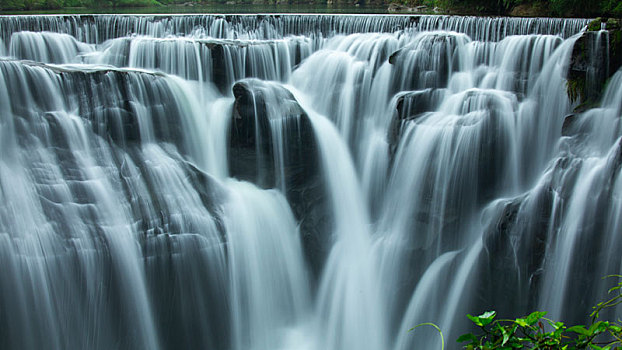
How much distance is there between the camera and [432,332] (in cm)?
736

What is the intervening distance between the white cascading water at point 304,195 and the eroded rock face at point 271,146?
1.6 inches

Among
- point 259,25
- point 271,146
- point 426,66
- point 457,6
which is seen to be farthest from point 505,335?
point 457,6

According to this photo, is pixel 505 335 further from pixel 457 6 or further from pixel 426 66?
pixel 457 6

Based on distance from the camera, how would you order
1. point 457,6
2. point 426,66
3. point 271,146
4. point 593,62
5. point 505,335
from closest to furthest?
point 505,335 → point 593,62 → point 271,146 → point 426,66 → point 457,6

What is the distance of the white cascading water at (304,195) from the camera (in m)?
6.59

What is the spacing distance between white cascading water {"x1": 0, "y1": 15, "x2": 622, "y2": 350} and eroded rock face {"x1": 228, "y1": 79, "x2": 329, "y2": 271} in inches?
1.6

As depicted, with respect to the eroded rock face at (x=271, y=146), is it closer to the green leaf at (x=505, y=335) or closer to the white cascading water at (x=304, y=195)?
the white cascading water at (x=304, y=195)

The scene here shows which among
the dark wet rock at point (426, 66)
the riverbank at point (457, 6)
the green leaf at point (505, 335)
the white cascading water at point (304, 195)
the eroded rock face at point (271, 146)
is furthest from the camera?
the riverbank at point (457, 6)

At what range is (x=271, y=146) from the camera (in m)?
9.54

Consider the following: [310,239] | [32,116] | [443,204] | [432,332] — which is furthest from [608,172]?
[32,116]

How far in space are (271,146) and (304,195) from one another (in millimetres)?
1140

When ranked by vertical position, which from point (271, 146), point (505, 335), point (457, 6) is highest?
Answer: point (457, 6)

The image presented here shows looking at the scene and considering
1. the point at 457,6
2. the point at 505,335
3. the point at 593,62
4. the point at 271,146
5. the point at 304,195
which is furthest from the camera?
the point at 457,6

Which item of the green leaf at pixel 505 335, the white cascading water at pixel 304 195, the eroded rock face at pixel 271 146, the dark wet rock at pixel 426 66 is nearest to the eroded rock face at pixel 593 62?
the white cascading water at pixel 304 195
